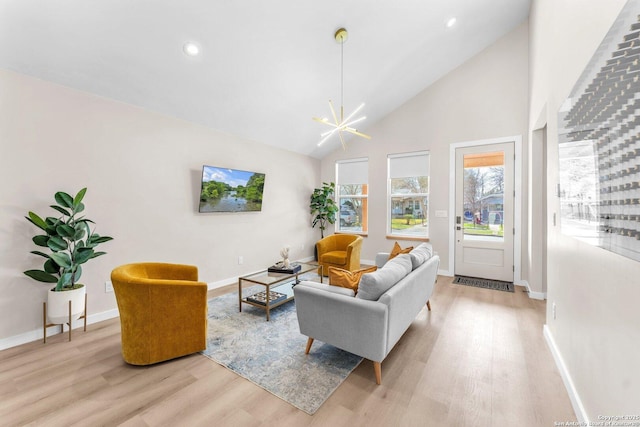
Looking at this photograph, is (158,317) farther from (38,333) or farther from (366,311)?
(366,311)

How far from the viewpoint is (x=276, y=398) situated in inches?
72.9

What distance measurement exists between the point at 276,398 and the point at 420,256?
6.11 ft

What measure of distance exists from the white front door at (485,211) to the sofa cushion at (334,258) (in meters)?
2.14

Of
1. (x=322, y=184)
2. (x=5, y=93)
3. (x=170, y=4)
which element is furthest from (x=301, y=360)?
(x=322, y=184)

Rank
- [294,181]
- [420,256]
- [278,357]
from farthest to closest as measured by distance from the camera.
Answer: [294,181], [420,256], [278,357]

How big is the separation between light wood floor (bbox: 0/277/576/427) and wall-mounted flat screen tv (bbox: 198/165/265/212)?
6.77 feet

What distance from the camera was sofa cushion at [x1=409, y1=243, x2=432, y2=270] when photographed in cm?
266

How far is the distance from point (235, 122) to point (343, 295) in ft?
11.1

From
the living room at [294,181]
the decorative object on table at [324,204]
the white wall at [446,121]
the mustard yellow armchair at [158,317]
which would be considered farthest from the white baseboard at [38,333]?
the white wall at [446,121]

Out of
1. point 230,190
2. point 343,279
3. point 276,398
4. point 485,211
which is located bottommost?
point 276,398

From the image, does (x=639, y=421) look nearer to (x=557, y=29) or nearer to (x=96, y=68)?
(x=557, y=29)

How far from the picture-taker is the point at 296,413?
1.72 metres

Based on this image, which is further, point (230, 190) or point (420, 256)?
point (230, 190)

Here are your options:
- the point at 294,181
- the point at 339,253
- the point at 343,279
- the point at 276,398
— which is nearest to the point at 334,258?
the point at 339,253
